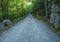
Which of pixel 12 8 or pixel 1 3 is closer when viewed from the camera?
pixel 1 3

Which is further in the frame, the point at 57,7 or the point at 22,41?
the point at 57,7

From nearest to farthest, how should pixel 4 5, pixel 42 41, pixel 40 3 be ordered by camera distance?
pixel 42 41, pixel 4 5, pixel 40 3

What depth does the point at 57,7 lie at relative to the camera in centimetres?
2234

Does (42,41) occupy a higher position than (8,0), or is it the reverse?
(8,0)

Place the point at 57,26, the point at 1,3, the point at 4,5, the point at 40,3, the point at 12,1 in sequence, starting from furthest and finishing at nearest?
the point at 40,3
the point at 12,1
the point at 4,5
the point at 1,3
the point at 57,26

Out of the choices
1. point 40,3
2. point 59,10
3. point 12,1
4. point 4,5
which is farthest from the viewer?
point 40,3

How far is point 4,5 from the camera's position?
3441 cm

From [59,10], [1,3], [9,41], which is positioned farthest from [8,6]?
[9,41]

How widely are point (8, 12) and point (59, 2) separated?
1637 centimetres

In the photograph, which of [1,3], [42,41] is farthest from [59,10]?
[1,3]

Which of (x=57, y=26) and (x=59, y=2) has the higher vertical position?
(x=59, y=2)

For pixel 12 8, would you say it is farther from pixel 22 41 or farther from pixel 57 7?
pixel 22 41

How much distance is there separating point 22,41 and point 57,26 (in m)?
8.60

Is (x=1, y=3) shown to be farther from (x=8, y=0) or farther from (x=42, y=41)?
(x=42, y=41)
